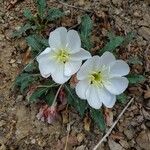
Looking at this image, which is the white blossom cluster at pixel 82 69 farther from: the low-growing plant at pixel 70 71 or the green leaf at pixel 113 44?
the green leaf at pixel 113 44

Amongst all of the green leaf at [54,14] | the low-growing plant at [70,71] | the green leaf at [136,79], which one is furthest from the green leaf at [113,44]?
the green leaf at [54,14]

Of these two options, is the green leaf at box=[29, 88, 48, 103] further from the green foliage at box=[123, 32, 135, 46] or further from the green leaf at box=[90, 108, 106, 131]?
the green foliage at box=[123, 32, 135, 46]

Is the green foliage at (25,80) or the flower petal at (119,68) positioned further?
the green foliage at (25,80)

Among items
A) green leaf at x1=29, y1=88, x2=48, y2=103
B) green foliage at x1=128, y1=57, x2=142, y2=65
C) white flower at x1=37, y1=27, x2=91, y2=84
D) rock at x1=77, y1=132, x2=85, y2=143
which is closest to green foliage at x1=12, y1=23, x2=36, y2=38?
green leaf at x1=29, y1=88, x2=48, y2=103

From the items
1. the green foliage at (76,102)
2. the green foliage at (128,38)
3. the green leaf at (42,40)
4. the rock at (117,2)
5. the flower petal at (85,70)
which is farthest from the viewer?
the rock at (117,2)

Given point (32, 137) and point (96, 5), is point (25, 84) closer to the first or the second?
point (32, 137)

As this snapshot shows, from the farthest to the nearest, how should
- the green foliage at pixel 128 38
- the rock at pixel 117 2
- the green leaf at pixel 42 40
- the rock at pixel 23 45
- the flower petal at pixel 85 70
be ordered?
the rock at pixel 117 2 < the rock at pixel 23 45 < the green foliage at pixel 128 38 < the green leaf at pixel 42 40 < the flower petal at pixel 85 70

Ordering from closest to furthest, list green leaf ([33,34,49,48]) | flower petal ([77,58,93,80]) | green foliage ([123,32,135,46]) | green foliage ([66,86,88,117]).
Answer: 1. flower petal ([77,58,93,80])
2. green foliage ([66,86,88,117])
3. green leaf ([33,34,49,48])
4. green foliage ([123,32,135,46])
